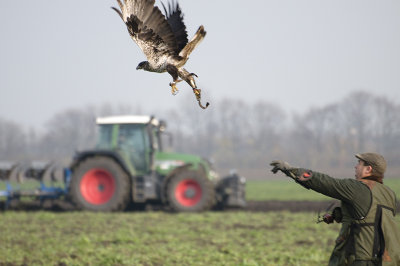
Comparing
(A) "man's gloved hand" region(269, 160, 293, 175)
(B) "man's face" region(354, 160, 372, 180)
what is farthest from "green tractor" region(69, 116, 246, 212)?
(A) "man's gloved hand" region(269, 160, 293, 175)

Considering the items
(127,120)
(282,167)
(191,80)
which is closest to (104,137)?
(127,120)

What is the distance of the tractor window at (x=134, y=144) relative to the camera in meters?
14.0

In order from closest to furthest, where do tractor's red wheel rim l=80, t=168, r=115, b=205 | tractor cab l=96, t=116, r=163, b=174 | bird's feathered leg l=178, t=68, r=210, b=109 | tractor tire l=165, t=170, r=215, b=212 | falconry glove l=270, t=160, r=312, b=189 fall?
bird's feathered leg l=178, t=68, r=210, b=109, falconry glove l=270, t=160, r=312, b=189, tractor tire l=165, t=170, r=215, b=212, tractor cab l=96, t=116, r=163, b=174, tractor's red wheel rim l=80, t=168, r=115, b=205

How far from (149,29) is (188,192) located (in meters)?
11.4

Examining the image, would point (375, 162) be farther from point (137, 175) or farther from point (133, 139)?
point (133, 139)

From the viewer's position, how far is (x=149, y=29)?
9.04 feet

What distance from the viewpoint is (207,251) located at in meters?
8.02

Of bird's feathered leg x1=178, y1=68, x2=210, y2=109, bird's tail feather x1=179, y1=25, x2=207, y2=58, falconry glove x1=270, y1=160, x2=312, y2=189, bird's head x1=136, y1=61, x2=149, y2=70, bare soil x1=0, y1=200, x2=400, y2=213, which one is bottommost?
bare soil x1=0, y1=200, x2=400, y2=213

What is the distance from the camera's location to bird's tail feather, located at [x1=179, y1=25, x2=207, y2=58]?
9.08 feet

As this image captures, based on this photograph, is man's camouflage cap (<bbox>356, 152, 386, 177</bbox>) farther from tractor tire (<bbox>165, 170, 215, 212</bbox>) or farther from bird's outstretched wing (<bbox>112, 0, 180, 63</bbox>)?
tractor tire (<bbox>165, 170, 215, 212</bbox>)

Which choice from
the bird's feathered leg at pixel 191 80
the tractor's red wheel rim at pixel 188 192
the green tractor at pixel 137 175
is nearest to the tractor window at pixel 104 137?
the green tractor at pixel 137 175

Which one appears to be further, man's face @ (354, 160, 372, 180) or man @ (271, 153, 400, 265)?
man's face @ (354, 160, 372, 180)

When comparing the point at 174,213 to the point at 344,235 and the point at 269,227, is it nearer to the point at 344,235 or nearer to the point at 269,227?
the point at 269,227

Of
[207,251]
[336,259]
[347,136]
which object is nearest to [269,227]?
[207,251]
